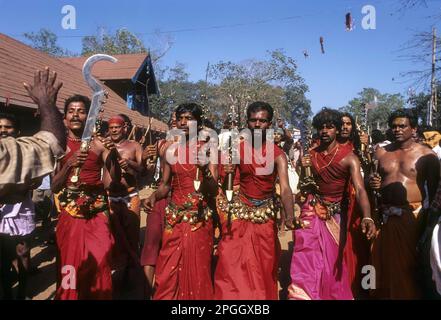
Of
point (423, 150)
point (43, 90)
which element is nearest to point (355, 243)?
point (423, 150)

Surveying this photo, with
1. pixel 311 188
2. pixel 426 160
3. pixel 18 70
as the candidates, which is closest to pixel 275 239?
pixel 311 188

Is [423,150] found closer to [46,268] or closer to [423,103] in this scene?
[46,268]

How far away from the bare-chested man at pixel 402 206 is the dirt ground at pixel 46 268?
1283mm

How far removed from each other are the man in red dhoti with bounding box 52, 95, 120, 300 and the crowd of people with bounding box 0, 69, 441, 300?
1 centimetres

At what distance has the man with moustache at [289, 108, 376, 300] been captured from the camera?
404 centimetres

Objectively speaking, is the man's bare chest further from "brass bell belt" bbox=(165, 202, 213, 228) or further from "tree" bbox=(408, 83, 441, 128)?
"tree" bbox=(408, 83, 441, 128)

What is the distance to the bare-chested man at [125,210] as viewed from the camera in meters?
5.11

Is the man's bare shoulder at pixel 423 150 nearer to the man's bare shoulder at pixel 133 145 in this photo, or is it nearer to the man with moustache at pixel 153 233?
the man with moustache at pixel 153 233

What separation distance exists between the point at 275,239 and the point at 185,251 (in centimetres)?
93

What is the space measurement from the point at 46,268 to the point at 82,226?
245 cm

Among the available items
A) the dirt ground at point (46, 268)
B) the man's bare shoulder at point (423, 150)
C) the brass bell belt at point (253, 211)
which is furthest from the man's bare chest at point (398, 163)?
the dirt ground at point (46, 268)

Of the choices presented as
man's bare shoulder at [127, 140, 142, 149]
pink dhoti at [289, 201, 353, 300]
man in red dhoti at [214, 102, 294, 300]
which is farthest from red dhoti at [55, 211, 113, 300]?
pink dhoti at [289, 201, 353, 300]
